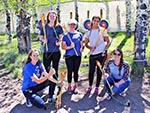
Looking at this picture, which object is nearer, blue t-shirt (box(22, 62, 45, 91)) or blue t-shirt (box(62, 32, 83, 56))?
blue t-shirt (box(22, 62, 45, 91))

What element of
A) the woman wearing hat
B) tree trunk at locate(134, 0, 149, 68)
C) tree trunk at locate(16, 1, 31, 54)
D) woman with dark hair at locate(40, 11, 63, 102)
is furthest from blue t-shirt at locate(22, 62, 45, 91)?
tree trunk at locate(16, 1, 31, 54)

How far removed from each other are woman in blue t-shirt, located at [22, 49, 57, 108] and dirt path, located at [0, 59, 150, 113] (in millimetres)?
248


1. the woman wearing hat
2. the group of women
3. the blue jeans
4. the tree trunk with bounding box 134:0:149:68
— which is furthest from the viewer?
the tree trunk with bounding box 134:0:149:68

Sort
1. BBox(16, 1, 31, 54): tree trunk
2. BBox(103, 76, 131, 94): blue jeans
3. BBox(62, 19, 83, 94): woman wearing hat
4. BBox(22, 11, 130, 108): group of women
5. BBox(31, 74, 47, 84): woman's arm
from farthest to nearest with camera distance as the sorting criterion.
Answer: BBox(16, 1, 31, 54): tree trunk < BBox(103, 76, 131, 94): blue jeans < BBox(62, 19, 83, 94): woman wearing hat < BBox(22, 11, 130, 108): group of women < BBox(31, 74, 47, 84): woman's arm

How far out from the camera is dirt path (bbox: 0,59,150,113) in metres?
6.61

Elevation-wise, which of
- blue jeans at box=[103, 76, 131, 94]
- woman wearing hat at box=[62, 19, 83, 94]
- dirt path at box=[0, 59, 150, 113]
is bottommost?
dirt path at box=[0, 59, 150, 113]

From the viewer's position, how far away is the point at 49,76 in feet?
21.1

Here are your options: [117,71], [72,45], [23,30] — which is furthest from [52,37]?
[23,30]

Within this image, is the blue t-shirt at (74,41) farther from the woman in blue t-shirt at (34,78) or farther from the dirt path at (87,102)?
the dirt path at (87,102)

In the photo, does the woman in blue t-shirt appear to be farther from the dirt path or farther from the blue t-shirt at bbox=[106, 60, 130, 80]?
the blue t-shirt at bbox=[106, 60, 130, 80]

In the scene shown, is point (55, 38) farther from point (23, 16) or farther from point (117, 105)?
point (23, 16)

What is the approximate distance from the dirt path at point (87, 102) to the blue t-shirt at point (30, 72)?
1.58 ft

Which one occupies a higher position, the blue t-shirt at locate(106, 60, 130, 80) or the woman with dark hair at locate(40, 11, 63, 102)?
the woman with dark hair at locate(40, 11, 63, 102)

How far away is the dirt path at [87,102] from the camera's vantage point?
661 cm
